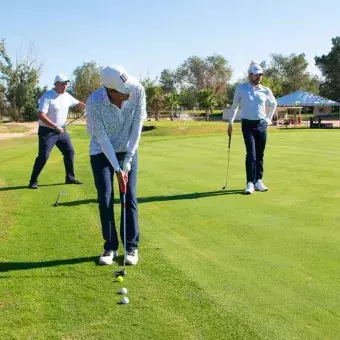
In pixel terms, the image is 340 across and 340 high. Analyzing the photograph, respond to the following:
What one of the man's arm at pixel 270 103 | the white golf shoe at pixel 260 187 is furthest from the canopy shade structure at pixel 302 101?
the white golf shoe at pixel 260 187

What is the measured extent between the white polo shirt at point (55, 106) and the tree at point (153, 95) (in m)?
60.2

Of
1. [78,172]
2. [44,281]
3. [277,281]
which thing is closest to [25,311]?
[44,281]

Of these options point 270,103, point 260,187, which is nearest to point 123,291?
point 260,187

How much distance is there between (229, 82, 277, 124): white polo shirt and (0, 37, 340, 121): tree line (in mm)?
53801

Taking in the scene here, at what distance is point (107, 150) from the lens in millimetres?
4809

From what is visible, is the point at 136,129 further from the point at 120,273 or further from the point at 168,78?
the point at 168,78

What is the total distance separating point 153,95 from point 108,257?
6641 centimetres

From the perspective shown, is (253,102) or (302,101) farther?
(302,101)

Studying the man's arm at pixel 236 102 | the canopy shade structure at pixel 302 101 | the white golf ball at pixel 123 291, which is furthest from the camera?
the canopy shade structure at pixel 302 101

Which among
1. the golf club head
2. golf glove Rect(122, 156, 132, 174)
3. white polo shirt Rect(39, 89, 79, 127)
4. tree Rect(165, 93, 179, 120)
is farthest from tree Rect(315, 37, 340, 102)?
the golf club head

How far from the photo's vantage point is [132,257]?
15.9ft

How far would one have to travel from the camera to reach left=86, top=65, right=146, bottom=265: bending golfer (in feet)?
15.7

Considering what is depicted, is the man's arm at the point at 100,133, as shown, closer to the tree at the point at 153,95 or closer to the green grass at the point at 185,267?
the green grass at the point at 185,267

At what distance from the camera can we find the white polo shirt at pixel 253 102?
8.69 metres
